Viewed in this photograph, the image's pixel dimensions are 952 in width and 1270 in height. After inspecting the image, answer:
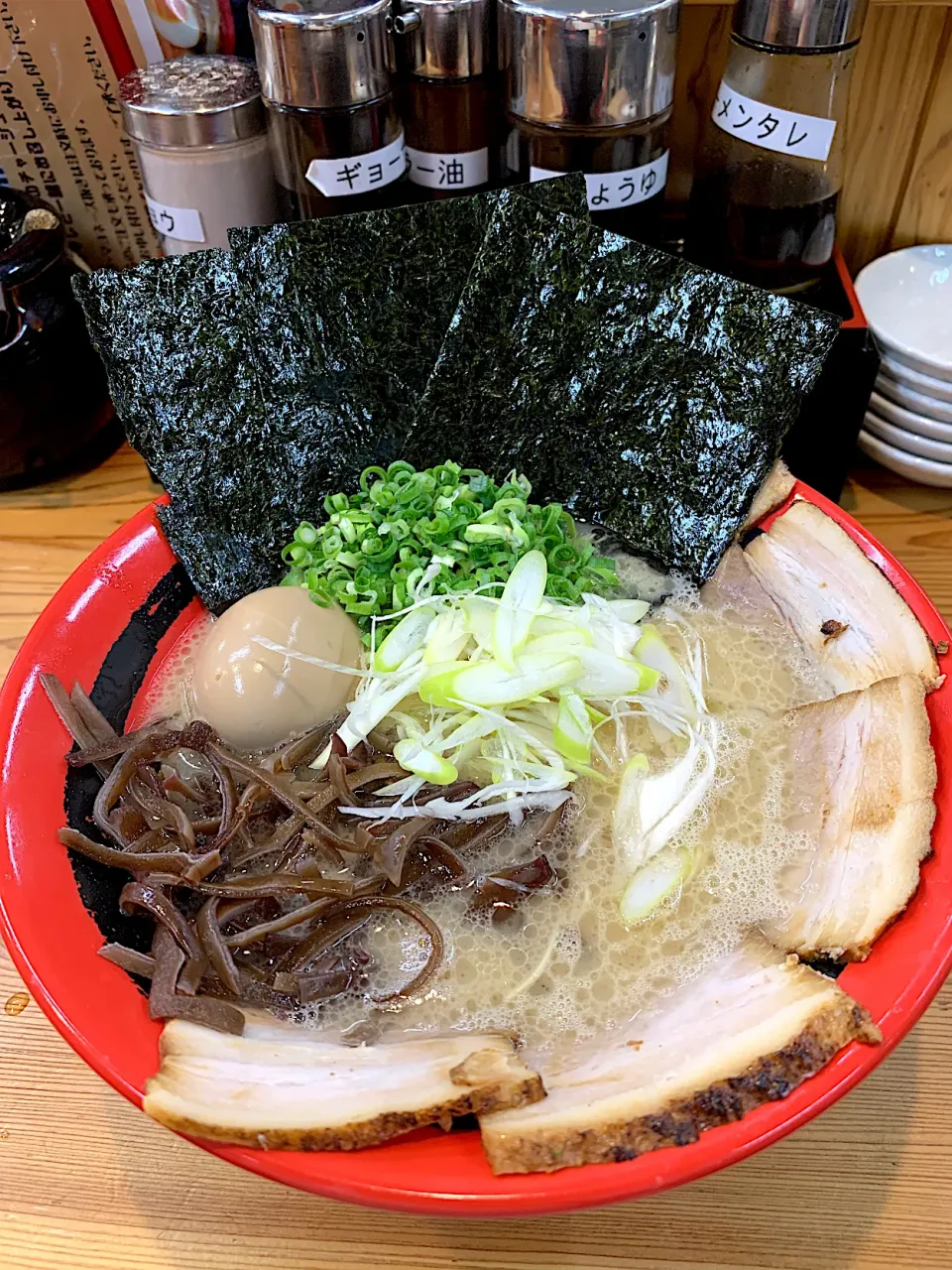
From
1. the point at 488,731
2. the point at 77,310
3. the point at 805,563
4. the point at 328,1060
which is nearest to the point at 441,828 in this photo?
the point at 488,731

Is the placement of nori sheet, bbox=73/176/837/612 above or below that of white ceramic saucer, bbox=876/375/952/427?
above

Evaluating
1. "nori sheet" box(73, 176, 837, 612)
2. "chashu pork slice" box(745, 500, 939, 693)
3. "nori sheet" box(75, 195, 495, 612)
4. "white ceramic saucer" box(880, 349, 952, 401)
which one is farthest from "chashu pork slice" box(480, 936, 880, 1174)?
"white ceramic saucer" box(880, 349, 952, 401)

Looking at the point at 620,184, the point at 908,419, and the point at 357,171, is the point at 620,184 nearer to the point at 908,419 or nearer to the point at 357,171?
the point at 357,171

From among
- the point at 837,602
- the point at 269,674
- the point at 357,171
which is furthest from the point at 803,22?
the point at 269,674

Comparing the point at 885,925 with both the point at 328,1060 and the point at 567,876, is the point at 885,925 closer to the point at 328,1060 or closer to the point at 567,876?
the point at 567,876

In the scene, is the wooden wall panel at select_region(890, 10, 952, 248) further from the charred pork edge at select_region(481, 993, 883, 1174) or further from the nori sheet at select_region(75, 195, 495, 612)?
the charred pork edge at select_region(481, 993, 883, 1174)

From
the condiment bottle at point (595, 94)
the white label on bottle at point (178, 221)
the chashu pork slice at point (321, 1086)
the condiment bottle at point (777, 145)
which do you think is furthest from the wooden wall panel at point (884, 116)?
the chashu pork slice at point (321, 1086)

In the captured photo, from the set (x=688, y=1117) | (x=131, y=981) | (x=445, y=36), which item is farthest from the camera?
(x=445, y=36)
